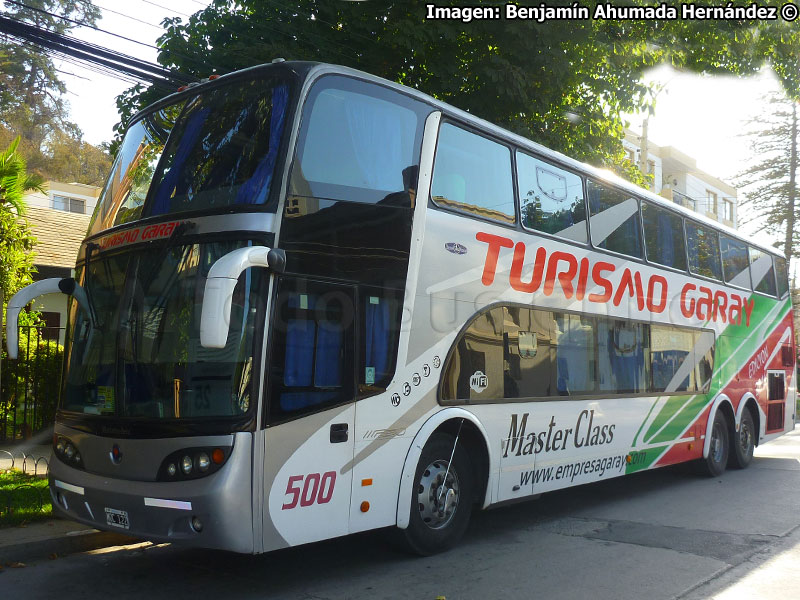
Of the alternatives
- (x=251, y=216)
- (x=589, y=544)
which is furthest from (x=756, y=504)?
(x=251, y=216)

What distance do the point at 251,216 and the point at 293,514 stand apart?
212 centimetres

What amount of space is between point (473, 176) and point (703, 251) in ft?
20.0

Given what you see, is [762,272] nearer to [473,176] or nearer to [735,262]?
[735,262]

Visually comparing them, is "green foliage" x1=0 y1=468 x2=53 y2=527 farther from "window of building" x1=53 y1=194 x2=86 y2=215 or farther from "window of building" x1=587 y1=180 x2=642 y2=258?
"window of building" x1=53 y1=194 x2=86 y2=215

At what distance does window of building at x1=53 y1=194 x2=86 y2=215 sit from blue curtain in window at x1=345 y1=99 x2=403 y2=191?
32152 mm

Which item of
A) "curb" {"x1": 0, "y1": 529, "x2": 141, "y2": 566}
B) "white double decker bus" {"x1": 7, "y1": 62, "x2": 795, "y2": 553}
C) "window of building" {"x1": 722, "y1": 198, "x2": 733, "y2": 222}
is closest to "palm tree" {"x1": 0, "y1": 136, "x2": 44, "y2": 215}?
"white double decker bus" {"x1": 7, "y1": 62, "x2": 795, "y2": 553}

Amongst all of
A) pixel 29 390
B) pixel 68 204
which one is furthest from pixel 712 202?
pixel 29 390

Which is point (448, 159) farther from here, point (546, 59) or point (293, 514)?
point (546, 59)

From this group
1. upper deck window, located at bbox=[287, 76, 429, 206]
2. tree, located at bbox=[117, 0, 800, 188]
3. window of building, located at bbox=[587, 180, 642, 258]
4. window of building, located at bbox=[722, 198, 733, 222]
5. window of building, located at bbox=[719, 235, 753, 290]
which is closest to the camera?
upper deck window, located at bbox=[287, 76, 429, 206]

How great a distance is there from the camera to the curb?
21.2ft

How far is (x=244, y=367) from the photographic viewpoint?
5.45 metres

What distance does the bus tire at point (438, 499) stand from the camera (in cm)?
684

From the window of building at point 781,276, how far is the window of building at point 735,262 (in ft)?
6.00

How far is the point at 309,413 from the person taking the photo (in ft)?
19.1
